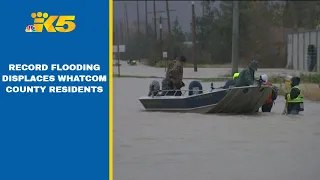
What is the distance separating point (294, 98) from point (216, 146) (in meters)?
5.51

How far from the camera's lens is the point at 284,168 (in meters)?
7.74

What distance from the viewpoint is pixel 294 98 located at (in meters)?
14.7

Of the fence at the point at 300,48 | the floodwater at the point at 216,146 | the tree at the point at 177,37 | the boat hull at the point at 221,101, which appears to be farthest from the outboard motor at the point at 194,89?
the tree at the point at 177,37

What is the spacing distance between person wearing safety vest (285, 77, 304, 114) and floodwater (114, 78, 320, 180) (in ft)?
0.91

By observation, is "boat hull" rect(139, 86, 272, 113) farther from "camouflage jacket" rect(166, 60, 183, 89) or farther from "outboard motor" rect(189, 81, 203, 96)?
"camouflage jacket" rect(166, 60, 183, 89)

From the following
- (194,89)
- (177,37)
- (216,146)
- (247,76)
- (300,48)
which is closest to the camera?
(216,146)

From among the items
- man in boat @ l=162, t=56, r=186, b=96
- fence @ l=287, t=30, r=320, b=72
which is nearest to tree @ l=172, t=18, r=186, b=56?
fence @ l=287, t=30, r=320, b=72
